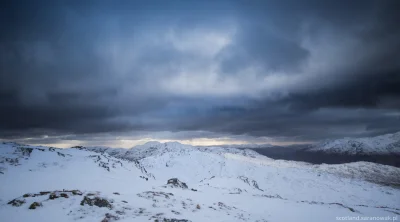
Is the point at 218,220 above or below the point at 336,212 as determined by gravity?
above

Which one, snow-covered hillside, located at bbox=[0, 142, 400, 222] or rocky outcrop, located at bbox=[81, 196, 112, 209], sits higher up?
rocky outcrop, located at bbox=[81, 196, 112, 209]

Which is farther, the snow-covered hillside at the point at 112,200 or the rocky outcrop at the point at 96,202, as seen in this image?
the rocky outcrop at the point at 96,202

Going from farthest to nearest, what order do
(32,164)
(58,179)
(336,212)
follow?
(32,164), (58,179), (336,212)

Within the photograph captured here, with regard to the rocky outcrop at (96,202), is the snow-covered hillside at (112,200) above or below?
below

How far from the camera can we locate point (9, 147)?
64.8 meters

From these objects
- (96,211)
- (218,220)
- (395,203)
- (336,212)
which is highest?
(96,211)

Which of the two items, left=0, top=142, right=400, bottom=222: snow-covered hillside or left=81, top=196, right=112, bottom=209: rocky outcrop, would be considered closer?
left=0, top=142, right=400, bottom=222: snow-covered hillside

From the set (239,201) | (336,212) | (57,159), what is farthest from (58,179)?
(336,212)

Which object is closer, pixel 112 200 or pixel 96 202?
pixel 96 202

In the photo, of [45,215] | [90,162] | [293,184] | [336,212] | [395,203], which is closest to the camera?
[45,215]

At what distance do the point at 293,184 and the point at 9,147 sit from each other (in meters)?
199

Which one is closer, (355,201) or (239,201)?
(239,201)

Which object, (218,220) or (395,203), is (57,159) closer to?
(218,220)

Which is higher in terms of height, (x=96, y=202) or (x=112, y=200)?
(x=96, y=202)
